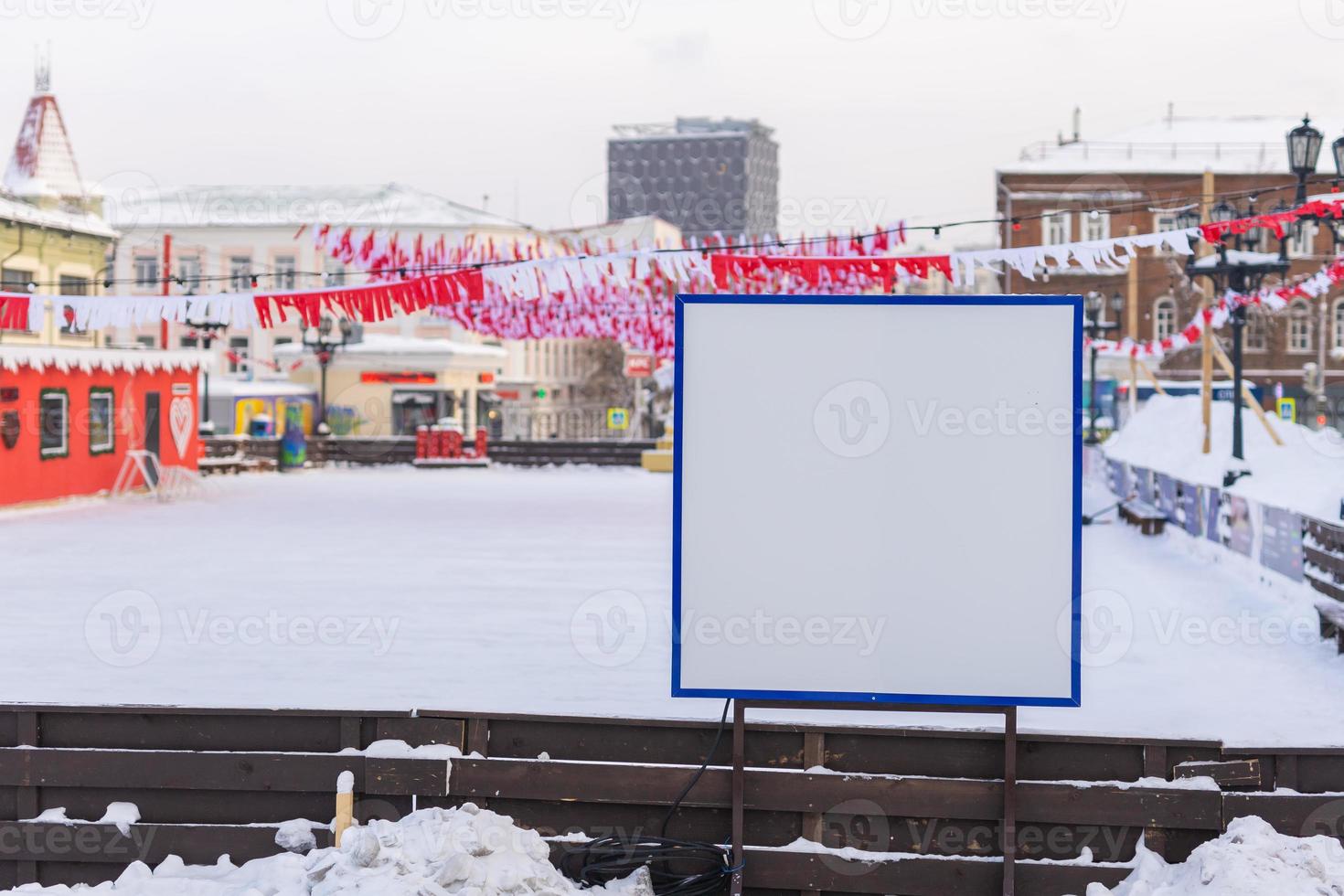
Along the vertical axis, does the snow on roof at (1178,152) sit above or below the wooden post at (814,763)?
above

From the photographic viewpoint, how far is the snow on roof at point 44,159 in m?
28.1

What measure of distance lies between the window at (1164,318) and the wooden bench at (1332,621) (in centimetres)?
4852

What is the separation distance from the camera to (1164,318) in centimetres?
5681

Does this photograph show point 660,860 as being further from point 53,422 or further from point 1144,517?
point 53,422

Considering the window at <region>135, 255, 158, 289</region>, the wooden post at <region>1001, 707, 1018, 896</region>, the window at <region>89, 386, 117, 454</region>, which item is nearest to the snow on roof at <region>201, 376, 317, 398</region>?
the window at <region>135, 255, 158, 289</region>

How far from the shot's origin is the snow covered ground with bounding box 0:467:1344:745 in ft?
26.2

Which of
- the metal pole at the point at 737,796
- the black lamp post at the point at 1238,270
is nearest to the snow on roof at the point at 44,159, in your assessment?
the black lamp post at the point at 1238,270

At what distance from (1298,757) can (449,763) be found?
3576 mm

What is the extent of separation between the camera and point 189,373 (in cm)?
2759

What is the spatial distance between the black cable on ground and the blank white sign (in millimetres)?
580

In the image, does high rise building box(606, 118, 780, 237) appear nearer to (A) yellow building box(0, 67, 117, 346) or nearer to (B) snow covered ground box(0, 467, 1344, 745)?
(A) yellow building box(0, 67, 117, 346)

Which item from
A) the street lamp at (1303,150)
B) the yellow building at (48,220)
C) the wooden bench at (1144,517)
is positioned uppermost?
the yellow building at (48,220)

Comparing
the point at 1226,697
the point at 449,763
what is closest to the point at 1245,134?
the point at 1226,697

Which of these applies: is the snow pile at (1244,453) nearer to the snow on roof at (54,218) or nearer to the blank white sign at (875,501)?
the blank white sign at (875,501)
